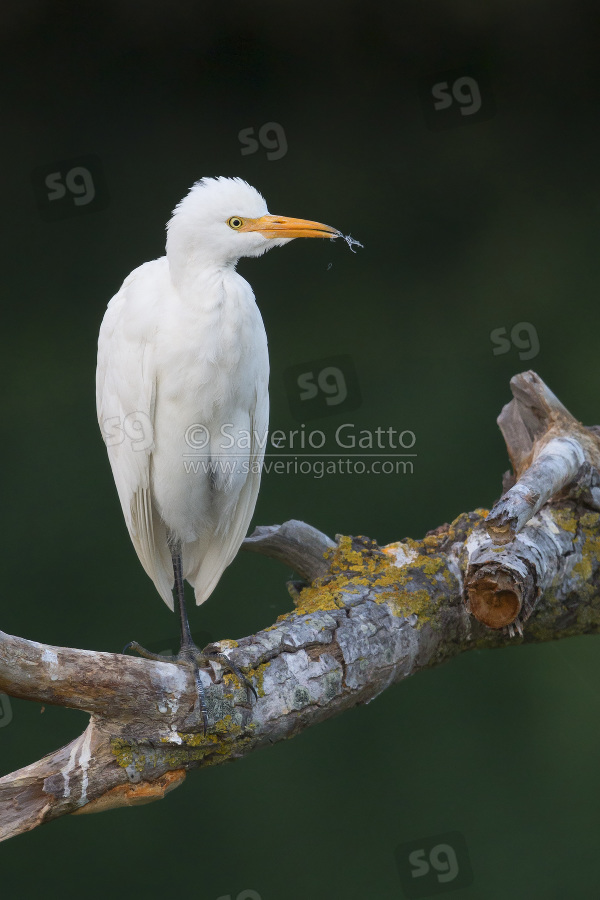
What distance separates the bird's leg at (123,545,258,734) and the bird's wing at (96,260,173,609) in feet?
0.31

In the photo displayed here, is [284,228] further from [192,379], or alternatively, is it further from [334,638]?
[334,638]

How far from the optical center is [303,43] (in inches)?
122

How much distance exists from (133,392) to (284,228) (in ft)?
Answer: 1.50

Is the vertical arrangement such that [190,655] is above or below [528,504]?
below

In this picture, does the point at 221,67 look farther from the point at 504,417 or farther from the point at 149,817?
the point at 149,817

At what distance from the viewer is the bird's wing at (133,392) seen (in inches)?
76.6

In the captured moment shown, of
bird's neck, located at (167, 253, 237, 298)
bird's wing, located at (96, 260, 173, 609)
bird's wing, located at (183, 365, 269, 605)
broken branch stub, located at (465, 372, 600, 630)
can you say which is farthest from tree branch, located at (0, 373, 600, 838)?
bird's neck, located at (167, 253, 237, 298)

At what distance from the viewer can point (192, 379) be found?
192 cm

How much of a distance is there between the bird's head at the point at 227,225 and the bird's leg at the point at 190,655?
73cm

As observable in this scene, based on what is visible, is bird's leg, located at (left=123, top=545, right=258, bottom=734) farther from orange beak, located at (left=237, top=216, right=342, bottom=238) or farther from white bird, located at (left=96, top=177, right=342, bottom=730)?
orange beak, located at (left=237, top=216, right=342, bottom=238)

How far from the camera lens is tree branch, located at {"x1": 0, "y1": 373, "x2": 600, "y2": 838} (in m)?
1.47

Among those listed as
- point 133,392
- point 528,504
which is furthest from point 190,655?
point 528,504

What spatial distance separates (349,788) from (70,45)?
2.50 meters

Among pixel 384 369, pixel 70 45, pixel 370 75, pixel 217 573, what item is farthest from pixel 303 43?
pixel 217 573
